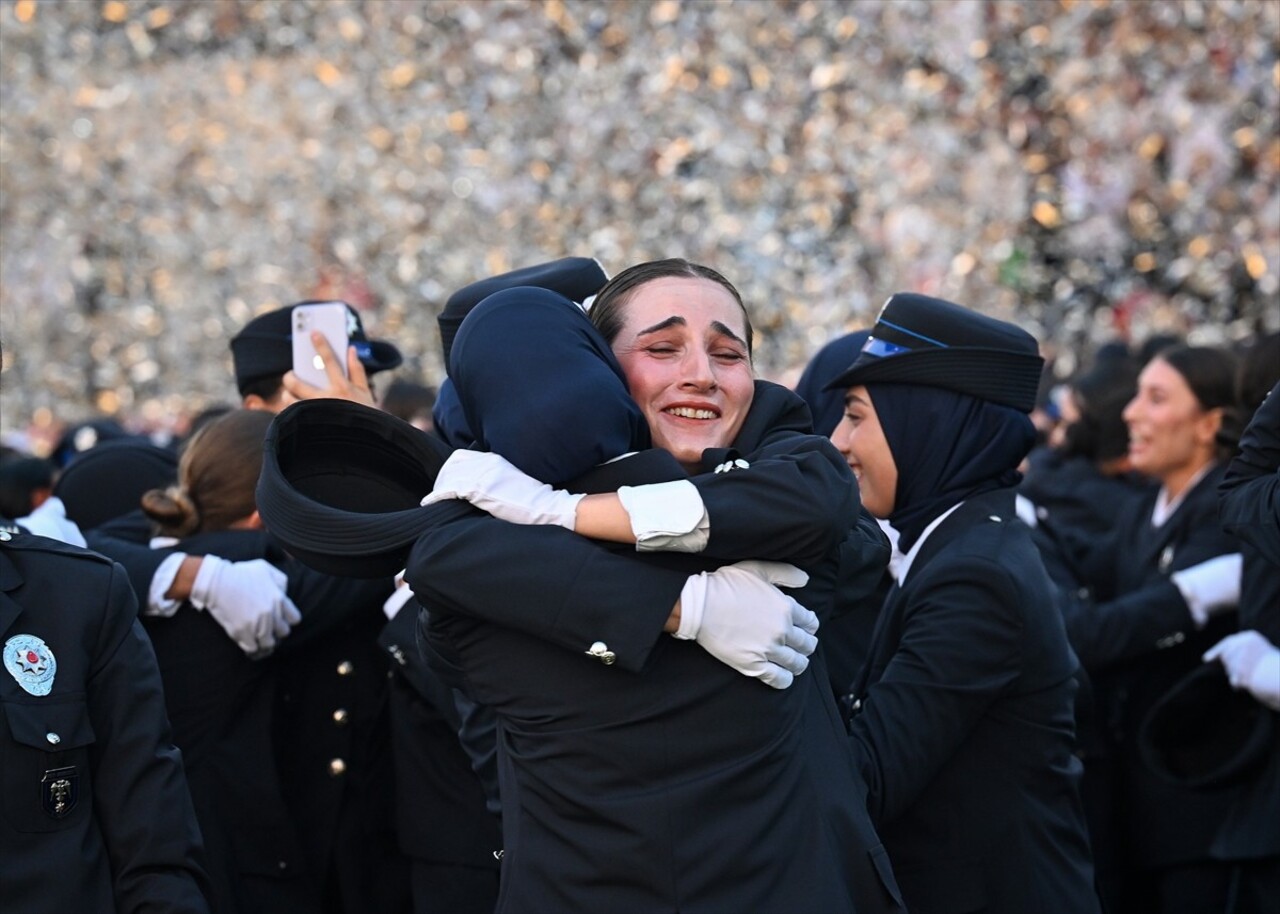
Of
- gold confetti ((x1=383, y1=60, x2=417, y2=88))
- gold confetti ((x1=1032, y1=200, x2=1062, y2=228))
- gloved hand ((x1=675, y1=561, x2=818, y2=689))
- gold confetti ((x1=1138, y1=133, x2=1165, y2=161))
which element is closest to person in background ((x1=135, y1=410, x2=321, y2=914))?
gloved hand ((x1=675, y1=561, x2=818, y2=689))

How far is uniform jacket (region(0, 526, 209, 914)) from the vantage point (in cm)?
240

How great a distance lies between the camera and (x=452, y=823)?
395 centimetres

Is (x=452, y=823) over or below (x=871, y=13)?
below

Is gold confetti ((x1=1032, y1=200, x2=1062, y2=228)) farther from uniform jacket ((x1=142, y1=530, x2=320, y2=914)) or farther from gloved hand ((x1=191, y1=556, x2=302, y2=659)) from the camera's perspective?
gloved hand ((x1=191, y1=556, x2=302, y2=659))

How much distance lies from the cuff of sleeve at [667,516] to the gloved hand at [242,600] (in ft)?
5.91

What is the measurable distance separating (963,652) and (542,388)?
47.5 inches

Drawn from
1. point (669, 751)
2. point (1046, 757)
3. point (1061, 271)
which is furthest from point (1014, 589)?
point (1061, 271)

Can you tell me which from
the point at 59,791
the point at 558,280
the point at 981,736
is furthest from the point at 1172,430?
the point at 59,791

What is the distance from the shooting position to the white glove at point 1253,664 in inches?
158

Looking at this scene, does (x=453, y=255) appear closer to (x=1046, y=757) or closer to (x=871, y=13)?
(x=871, y=13)

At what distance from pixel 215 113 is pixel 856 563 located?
34.3 feet

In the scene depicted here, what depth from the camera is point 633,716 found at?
219 centimetres

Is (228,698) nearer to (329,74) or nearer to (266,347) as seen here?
(266,347)

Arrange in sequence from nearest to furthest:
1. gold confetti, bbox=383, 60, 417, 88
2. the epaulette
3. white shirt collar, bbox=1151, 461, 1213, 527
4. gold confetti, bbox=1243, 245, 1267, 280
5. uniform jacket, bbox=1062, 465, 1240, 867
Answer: the epaulette
uniform jacket, bbox=1062, 465, 1240, 867
white shirt collar, bbox=1151, 461, 1213, 527
gold confetti, bbox=1243, 245, 1267, 280
gold confetti, bbox=383, 60, 417, 88
